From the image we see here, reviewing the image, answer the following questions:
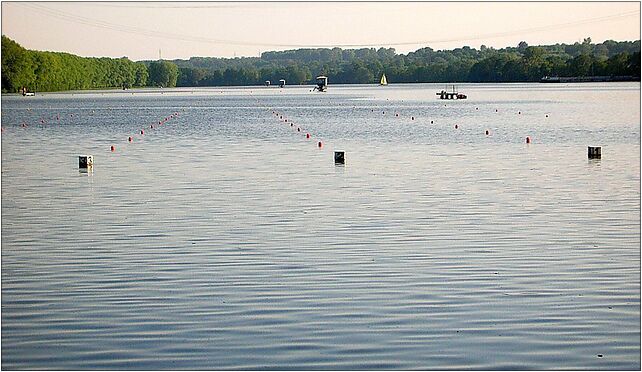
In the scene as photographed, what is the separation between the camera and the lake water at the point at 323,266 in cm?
1098

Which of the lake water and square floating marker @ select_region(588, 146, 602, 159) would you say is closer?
the lake water

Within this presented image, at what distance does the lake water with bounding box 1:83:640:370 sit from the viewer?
10984 millimetres

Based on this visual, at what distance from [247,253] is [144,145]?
28.1 meters

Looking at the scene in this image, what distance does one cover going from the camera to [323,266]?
1518 cm

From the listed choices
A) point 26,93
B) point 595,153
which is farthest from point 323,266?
point 26,93

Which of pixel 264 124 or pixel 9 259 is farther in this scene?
pixel 264 124

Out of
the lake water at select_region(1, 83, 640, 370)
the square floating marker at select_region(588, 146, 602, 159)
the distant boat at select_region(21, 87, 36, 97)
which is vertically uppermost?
the distant boat at select_region(21, 87, 36, 97)

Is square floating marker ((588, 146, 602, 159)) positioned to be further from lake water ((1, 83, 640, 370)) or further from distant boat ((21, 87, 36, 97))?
distant boat ((21, 87, 36, 97))

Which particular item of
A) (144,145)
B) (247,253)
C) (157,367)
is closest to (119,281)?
(247,253)

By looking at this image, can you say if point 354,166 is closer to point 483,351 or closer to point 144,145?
point 144,145

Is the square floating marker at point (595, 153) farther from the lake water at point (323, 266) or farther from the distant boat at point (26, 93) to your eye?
the distant boat at point (26, 93)

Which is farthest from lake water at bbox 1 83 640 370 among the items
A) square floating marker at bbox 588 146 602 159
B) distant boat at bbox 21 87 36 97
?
distant boat at bbox 21 87 36 97

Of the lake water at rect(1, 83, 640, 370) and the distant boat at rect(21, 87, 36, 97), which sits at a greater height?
the distant boat at rect(21, 87, 36, 97)

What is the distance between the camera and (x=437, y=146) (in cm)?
4138
